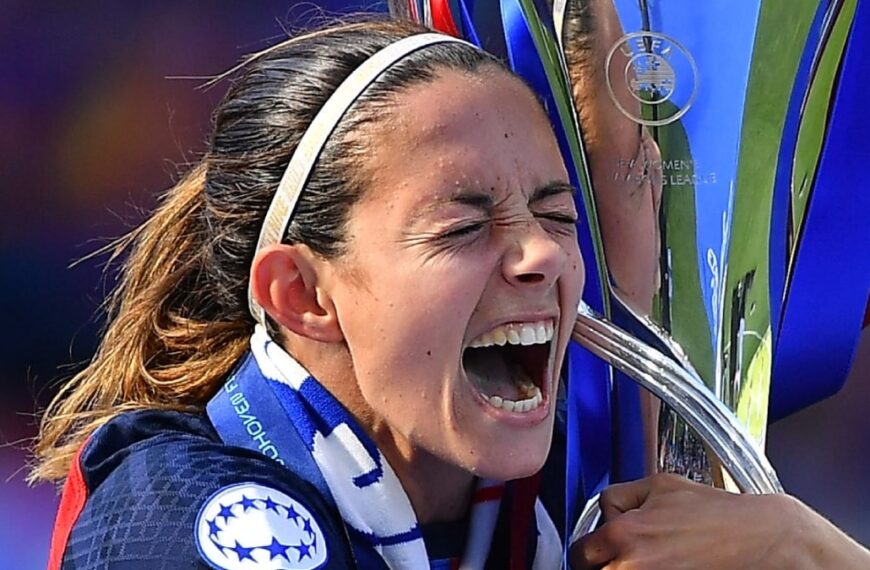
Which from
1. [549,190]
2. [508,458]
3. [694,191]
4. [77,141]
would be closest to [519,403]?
[508,458]

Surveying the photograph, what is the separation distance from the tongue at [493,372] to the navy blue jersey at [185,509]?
14 cm

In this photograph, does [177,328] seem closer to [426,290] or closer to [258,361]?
[258,361]

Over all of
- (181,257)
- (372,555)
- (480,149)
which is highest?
(480,149)

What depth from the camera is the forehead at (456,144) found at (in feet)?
2.63

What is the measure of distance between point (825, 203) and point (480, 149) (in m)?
0.33

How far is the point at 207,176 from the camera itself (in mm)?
951

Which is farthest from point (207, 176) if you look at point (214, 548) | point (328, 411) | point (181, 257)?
point (214, 548)

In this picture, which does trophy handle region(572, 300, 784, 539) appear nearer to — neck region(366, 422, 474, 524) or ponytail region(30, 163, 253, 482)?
neck region(366, 422, 474, 524)

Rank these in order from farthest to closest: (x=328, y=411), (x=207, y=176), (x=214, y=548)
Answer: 1. (x=207, y=176)
2. (x=328, y=411)
3. (x=214, y=548)

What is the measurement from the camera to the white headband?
84cm

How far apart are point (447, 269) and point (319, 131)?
146 mm

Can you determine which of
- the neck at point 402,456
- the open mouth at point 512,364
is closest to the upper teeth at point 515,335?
the open mouth at point 512,364

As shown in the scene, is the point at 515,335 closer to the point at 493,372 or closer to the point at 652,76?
the point at 493,372

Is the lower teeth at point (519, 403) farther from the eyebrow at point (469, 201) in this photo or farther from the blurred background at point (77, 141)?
the blurred background at point (77, 141)
